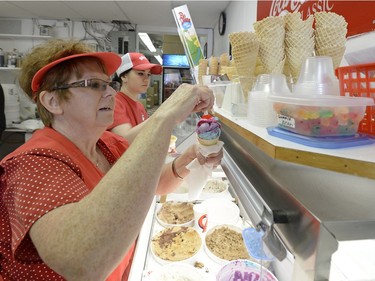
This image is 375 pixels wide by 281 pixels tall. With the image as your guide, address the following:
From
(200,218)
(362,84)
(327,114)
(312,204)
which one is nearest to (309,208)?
(312,204)

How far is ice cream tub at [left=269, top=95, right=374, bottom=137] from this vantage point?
2.00 ft

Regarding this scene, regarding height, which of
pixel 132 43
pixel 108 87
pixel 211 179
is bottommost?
pixel 211 179

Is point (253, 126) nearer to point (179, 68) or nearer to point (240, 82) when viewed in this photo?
point (240, 82)

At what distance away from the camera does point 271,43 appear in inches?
37.9

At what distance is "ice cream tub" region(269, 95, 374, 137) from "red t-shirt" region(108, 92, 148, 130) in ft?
7.67

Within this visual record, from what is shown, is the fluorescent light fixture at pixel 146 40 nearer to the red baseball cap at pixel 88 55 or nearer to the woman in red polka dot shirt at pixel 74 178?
the red baseball cap at pixel 88 55

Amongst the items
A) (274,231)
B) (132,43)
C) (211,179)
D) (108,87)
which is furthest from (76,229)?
(132,43)

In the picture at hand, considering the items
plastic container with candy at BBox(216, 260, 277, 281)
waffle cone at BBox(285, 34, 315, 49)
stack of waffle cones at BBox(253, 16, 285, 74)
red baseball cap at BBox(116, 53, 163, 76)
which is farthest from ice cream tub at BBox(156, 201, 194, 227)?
red baseball cap at BBox(116, 53, 163, 76)

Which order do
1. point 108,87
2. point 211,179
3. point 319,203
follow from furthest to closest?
point 211,179
point 108,87
point 319,203

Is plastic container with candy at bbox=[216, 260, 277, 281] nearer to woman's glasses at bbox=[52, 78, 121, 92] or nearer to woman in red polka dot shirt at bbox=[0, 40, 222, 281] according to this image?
woman in red polka dot shirt at bbox=[0, 40, 222, 281]

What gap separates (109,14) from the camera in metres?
6.36

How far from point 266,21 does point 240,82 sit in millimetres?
270

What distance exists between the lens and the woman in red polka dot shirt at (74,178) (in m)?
0.76

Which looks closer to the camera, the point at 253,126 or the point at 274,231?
the point at 274,231
